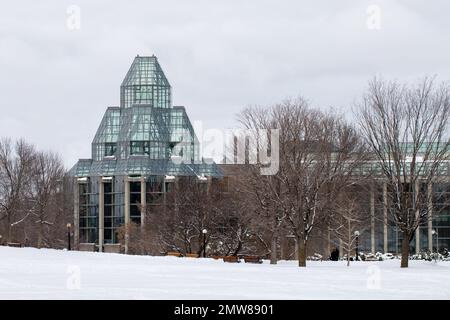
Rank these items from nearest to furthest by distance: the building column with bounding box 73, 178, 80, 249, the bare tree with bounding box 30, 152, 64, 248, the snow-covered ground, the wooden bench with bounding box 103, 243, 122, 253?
1. the snow-covered ground
2. the bare tree with bounding box 30, 152, 64, 248
3. the building column with bounding box 73, 178, 80, 249
4. the wooden bench with bounding box 103, 243, 122, 253

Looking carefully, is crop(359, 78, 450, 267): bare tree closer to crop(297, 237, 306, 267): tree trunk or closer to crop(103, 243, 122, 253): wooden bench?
crop(297, 237, 306, 267): tree trunk

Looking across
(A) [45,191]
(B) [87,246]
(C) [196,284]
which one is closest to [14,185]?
(A) [45,191]

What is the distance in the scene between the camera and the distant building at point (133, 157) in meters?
104

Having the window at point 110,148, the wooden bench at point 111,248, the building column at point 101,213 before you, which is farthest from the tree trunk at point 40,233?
the window at point 110,148

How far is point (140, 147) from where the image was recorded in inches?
4176

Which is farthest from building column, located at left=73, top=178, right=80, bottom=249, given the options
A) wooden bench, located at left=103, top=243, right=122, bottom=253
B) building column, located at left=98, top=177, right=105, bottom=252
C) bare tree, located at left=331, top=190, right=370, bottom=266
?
bare tree, located at left=331, top=190, right=370, bottom=266

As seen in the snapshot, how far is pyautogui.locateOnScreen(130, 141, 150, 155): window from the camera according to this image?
4171 inches

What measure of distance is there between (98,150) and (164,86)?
10905mm

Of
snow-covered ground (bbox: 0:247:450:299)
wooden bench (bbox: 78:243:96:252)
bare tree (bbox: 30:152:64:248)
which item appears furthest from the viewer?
wooden bench (bbox: 78:243:96:252)

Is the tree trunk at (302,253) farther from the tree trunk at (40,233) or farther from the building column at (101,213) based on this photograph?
the building column at (101,213)

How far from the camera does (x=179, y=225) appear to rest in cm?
6925

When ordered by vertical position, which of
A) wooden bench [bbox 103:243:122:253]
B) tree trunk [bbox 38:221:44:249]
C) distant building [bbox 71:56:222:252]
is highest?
distant building [bbox 71:56:222:252]
